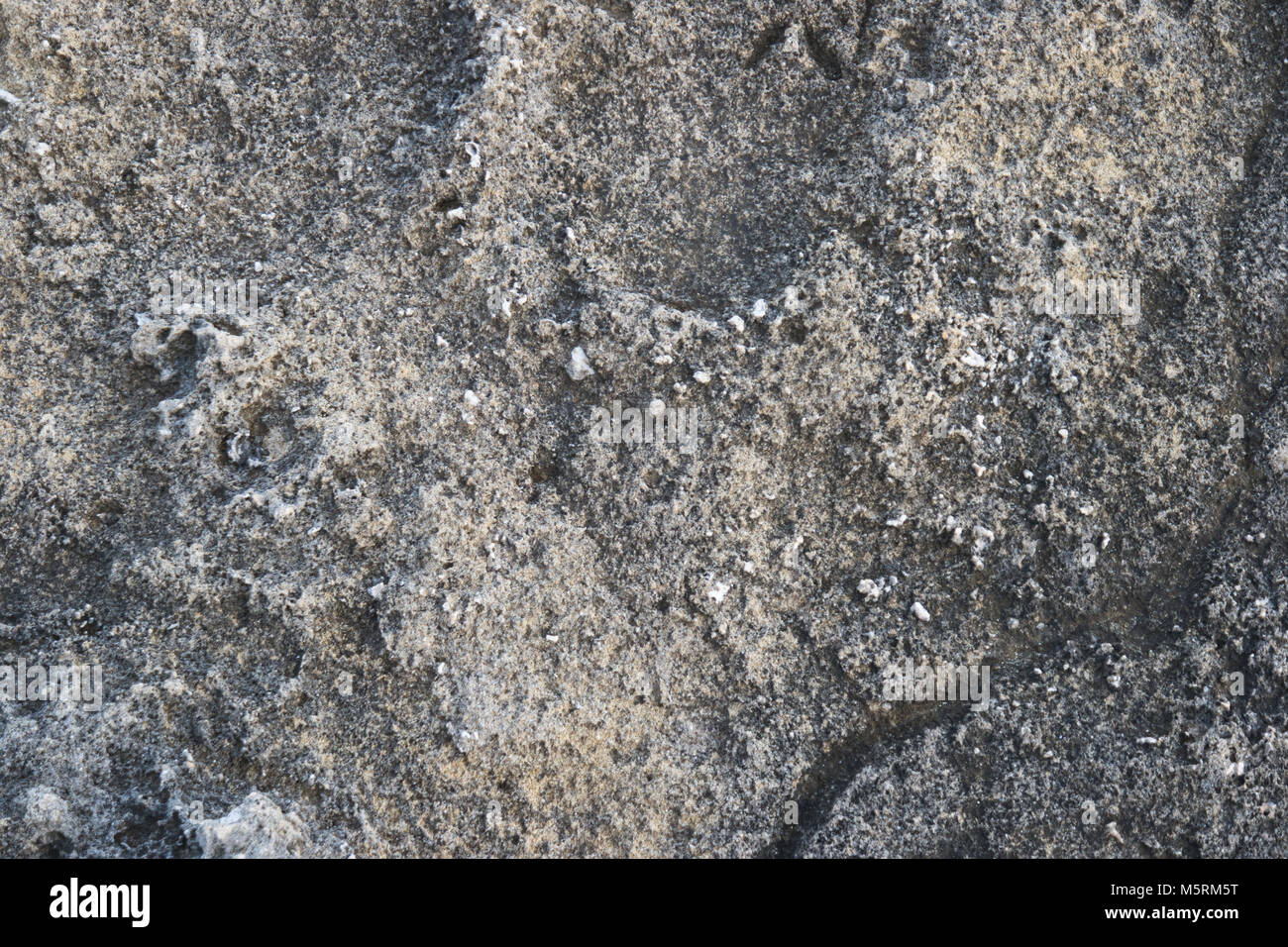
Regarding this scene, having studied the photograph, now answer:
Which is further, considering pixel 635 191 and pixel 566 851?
pixel 635 191

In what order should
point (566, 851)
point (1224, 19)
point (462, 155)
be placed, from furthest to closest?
1. point (1224, 19)
2. point (462, 155)
3. point (566, 851)

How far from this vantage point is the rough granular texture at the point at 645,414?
6.86ft

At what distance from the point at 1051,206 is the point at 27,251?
244 centimetres

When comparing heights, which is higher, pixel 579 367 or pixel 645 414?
pixel 579 367

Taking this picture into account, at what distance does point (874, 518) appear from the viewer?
2281 mm

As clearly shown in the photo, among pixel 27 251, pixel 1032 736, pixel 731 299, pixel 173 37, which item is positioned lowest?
pixel 1032 736

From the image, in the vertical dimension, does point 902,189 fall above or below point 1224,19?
below

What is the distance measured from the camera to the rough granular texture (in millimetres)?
2090

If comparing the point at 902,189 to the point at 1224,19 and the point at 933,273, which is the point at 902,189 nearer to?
the point at 933,273

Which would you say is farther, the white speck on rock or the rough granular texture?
the white speck on rock

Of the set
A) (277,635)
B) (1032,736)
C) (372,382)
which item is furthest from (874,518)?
(277,635)

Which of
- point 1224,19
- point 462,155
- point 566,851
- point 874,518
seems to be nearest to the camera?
point 566,851

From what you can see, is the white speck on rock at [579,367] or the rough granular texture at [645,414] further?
the white speck on rock at [579,367]

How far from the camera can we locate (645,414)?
2299 millimetres
